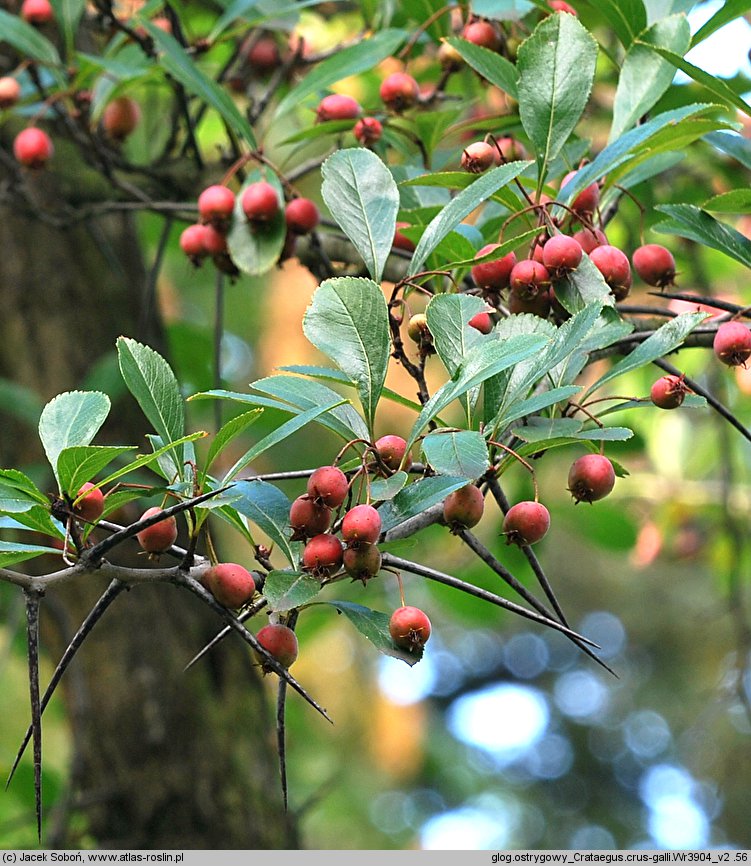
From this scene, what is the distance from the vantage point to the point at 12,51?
5.27ft

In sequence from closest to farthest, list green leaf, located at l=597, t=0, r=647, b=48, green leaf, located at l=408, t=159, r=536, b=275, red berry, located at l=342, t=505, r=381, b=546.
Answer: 1. red berry, located at l=342, t=505, r=381, b=546
2. green leaf, located at l=408, t=159, r=536, b=275
3. green leaf, located at l=597, t=0, r=647, b=48

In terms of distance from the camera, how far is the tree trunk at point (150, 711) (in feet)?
4.60

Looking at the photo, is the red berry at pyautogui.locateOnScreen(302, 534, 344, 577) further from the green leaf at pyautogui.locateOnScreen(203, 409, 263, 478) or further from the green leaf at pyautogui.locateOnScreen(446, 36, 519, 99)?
the green leaf at pyautogui.locateOnScreen(446, 36, 519, 99)

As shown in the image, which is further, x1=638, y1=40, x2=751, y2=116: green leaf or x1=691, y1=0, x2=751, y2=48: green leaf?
x1=691, y1=0, x2=751, y2=48: green leaf

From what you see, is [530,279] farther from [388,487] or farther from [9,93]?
[9,93]

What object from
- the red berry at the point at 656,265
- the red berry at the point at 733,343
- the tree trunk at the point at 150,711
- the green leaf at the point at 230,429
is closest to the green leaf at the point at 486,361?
the green leaf at the point at 230,429

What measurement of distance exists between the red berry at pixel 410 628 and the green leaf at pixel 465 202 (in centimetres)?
23

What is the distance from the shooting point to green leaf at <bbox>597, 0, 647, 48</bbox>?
0.87 metres

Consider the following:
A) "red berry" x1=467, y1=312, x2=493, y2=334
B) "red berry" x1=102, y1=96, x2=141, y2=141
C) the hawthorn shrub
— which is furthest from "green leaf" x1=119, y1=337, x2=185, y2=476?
Result: "red berry" x1=102, y1=96, x2=141, y2=141

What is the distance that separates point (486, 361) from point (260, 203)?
49 cm

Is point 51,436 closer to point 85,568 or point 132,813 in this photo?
point 85,568

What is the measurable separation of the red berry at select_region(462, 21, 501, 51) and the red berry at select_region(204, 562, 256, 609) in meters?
0.71

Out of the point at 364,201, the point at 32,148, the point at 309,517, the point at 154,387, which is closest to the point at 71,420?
the point at 154,387
